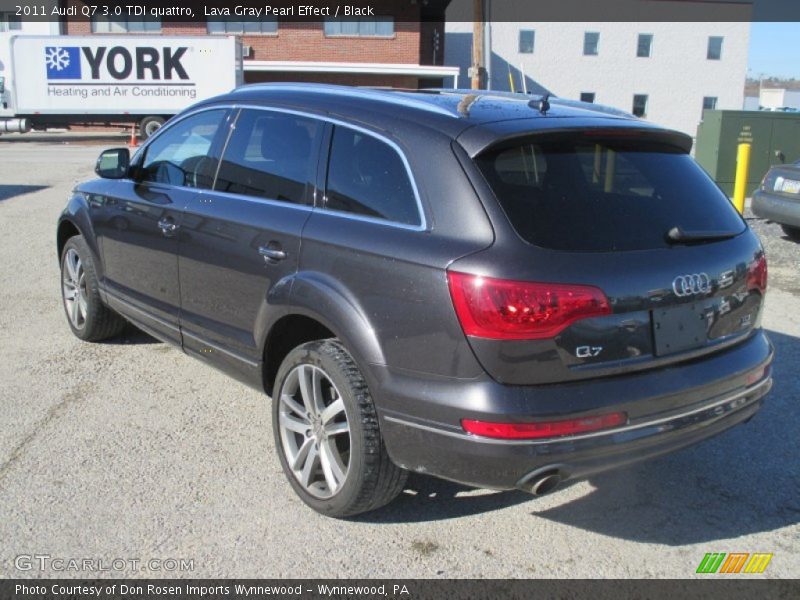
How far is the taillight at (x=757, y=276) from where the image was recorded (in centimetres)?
334

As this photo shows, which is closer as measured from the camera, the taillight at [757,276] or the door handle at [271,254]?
the taillight at [757,276]

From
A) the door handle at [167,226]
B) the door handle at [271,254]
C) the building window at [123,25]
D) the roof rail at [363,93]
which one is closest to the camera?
the roof rail at [363,93]

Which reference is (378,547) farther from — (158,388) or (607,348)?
(158,388)

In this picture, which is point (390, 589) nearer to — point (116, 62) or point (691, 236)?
point (691, 236)

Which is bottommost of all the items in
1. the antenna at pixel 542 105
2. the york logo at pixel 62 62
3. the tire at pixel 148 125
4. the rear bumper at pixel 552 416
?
the tire at pixel 148 125

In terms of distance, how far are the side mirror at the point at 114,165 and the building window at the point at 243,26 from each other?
34106 mm

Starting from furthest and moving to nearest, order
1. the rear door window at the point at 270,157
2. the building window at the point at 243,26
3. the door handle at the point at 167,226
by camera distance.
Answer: the building window at the point at 243,26 → the door handle at the point at 167,226 → the rear door window at the point at 270,157

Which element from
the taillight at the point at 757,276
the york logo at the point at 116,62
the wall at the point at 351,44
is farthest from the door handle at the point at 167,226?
the wall at the point at 351,44

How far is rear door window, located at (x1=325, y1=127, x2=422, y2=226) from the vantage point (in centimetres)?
313

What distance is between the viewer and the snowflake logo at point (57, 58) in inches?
1112

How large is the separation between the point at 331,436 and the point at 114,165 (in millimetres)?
2669

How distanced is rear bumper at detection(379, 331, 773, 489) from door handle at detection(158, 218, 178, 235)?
6.15 ft

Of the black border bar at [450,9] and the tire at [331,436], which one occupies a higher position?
the black border bar at [450,9]

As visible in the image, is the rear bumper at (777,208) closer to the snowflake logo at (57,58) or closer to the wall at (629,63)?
the snowflake logo at (57,58)
